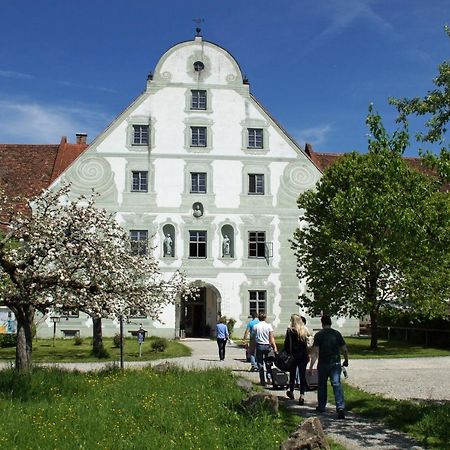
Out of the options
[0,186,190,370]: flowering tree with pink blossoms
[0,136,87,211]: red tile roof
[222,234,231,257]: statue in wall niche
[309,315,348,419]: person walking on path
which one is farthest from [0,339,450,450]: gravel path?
[0,136,87,211]: red tile roof

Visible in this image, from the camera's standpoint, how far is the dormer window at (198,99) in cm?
3850

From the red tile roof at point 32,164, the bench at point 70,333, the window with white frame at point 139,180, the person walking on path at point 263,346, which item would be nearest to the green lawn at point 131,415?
the person walking on path at point 263,346

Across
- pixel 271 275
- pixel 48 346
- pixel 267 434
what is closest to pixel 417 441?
pixel 267 434

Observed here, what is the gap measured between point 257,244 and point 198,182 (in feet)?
17.6

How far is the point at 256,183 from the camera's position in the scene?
125 ft

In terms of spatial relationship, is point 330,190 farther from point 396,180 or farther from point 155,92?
point 396,180

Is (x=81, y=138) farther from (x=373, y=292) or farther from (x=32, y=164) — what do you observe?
(x=373, y=292)

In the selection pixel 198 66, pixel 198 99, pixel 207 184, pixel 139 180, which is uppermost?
pixel 198 66

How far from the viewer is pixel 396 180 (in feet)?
37.6

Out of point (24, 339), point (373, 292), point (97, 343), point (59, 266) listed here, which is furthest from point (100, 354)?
point (373, 292)

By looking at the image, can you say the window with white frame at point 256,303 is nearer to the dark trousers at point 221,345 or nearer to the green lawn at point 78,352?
the green lawn at point 78,352

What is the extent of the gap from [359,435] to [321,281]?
62.3ft

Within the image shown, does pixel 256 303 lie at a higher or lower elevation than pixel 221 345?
higher

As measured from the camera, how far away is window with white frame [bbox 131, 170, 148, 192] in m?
37.5
